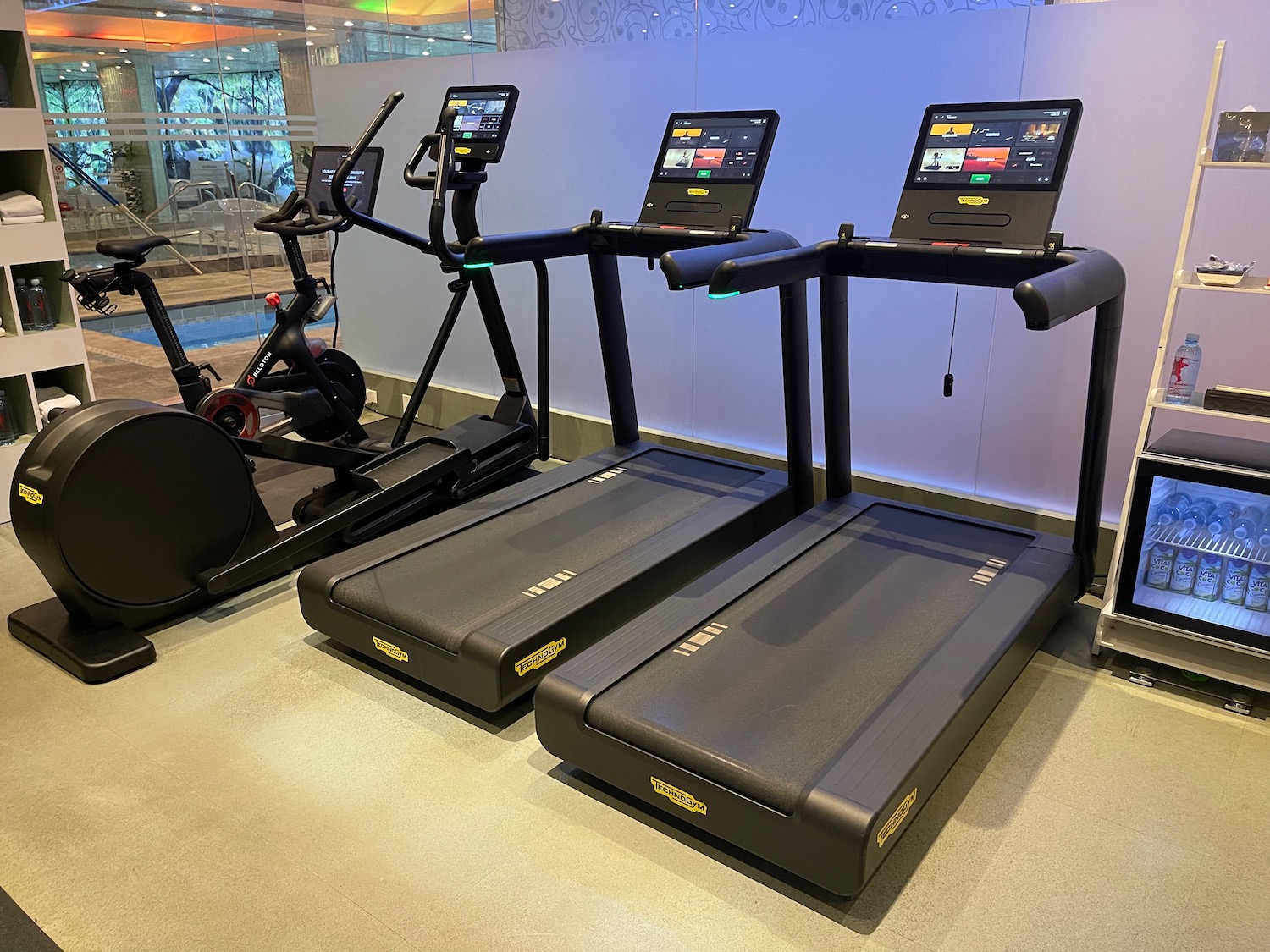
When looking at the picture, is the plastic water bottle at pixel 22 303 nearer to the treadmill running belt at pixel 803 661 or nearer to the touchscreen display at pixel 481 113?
the touchscreen display at pixel 481 113

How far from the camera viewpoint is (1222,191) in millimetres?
3105

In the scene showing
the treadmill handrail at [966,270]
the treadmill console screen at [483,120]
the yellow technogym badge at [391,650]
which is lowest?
the yellow technogym badge at [391,650]

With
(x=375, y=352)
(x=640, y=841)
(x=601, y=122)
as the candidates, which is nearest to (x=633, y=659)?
(x=640, y=841)

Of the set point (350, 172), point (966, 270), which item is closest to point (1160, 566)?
point (966, 270)

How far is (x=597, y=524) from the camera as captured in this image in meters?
3.63

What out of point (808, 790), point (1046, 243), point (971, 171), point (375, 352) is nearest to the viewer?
point (808, 790)

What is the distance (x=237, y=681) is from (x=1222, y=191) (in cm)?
361

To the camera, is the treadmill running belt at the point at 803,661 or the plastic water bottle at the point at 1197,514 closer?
the treadmill running belt at the point at 803,661

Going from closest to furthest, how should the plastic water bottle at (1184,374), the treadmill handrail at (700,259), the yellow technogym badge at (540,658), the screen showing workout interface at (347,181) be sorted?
the treadmill handrail at (700,259) < the yellow technogym badge at (540,658) < the plastic water bottle at (1184,374) < the screen showing workout interface at (347,181)

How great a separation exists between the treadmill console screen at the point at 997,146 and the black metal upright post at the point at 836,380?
481 mm

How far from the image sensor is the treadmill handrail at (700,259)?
2.67 meters

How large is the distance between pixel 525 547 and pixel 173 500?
3.97 feet

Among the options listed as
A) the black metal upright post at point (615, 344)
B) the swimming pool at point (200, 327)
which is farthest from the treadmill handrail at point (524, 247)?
the swimming pool at point (200, 327)

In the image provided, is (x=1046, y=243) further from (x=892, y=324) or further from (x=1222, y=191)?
(x=892, y=324)
